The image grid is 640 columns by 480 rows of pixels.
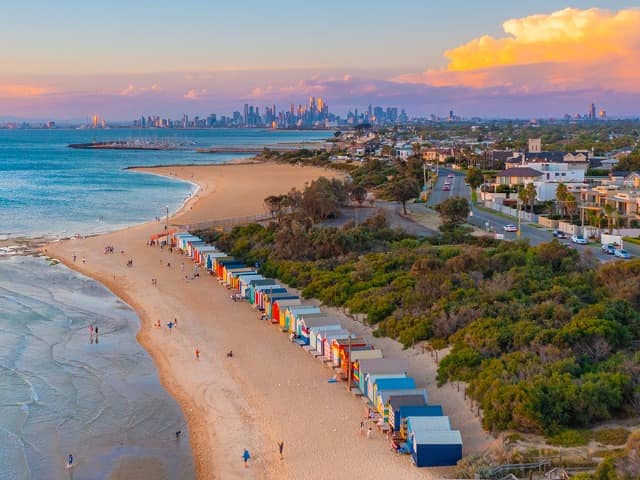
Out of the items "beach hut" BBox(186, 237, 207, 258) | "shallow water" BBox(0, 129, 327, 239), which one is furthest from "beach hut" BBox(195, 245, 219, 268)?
"shallow water" BBox(0, 129, 327, 239)

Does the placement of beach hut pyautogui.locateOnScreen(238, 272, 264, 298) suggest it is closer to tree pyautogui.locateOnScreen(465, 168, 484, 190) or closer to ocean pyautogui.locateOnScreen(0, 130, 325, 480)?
ocean pyautogui.locateOnScreen(0, 130, 325, 480)

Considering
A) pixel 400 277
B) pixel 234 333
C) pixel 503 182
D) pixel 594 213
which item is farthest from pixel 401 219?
pixel 234 333

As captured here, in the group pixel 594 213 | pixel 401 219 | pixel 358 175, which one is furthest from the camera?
pixel 358 175

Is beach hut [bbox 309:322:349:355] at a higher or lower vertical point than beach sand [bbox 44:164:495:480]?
higher

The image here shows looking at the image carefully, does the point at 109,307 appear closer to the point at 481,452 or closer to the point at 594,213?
the point at 481,452

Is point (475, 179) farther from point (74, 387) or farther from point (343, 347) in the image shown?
point (74, 387)

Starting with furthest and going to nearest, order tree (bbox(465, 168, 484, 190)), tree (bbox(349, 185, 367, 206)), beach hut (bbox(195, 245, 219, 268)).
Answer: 1. tree (bbox(465, 168, 484, 190))
2. tree (bbox(349, 185, 367, 206))
3. beach hut (bbox(195, 245, 219, 268))
